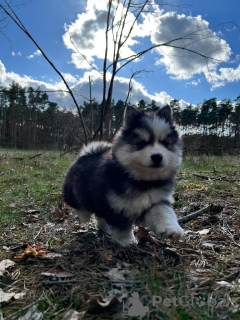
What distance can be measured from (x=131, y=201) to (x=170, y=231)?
54cm

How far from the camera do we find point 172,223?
280 cm

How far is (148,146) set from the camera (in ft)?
10.5

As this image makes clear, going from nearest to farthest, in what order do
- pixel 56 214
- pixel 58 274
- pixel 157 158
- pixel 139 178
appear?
pixel 58 274 < pixel 157 158 < pixel 139 178 < pixel 56 214

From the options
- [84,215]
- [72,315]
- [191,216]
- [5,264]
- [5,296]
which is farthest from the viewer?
[84,215]

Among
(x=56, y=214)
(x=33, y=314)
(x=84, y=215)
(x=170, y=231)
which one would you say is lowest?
(x=56, y=214)

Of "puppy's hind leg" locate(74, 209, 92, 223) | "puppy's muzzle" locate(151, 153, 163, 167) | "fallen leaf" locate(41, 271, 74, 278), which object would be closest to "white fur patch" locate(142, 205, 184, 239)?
"puppy's muzzle" locate(151, 153, 163, 167)

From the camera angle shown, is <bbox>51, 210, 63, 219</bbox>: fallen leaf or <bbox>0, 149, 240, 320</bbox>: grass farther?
<bbox>51, 210, 63, 219</bbox>: fallen leaf

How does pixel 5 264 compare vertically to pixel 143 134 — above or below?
below

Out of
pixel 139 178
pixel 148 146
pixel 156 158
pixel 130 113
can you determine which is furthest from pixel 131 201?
pixel 130 113

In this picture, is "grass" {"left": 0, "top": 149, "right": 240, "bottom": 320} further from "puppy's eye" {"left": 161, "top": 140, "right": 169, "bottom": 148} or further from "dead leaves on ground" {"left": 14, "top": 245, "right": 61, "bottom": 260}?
"puppy's eye" {"left": 161, "top": 140, "right": 169, "bottom": 148}

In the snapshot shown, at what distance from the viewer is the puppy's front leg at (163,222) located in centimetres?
272

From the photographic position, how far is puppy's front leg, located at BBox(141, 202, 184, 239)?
8.91 feet

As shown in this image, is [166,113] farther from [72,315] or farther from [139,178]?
[72,315]

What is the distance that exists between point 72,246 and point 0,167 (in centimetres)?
870
